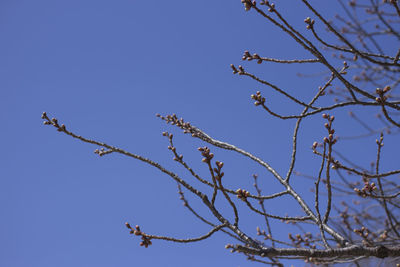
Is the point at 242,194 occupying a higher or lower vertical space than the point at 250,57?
lower

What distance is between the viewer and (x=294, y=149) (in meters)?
2.80

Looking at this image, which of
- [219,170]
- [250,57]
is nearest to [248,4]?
[250,57]

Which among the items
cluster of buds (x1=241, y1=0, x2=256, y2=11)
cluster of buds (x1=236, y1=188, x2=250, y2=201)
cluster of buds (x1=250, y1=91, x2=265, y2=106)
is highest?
cluster of buds (x1=241, y1=0, x2=256, y2=11)

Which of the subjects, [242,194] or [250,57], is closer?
[242,194]

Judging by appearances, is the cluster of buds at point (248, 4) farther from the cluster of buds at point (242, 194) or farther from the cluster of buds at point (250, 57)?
the cluster of buds at point (242, 194)

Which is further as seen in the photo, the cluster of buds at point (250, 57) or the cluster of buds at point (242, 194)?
the cluster of buds at point (250, 57)

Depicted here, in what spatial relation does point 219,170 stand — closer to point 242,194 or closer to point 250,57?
point 242,194

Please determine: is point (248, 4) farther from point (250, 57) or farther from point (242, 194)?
point (242, 194)

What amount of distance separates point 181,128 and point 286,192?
50.5 inches

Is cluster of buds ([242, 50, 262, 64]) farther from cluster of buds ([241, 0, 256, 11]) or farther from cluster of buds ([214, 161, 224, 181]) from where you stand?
cluster of buds ([214, 161, 224, 181])

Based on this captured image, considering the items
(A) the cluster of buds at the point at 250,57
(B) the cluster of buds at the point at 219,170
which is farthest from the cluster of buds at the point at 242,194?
(A) the cluster of buds at the point at 250,57

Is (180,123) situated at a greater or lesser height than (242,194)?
greater

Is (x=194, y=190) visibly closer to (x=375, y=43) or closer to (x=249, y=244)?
(x=249, y=244)

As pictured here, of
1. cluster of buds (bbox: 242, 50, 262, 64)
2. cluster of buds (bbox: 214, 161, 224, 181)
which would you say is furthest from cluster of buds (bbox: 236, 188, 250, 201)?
cluster of buds (bbox: 242, 50, 262, 64)
